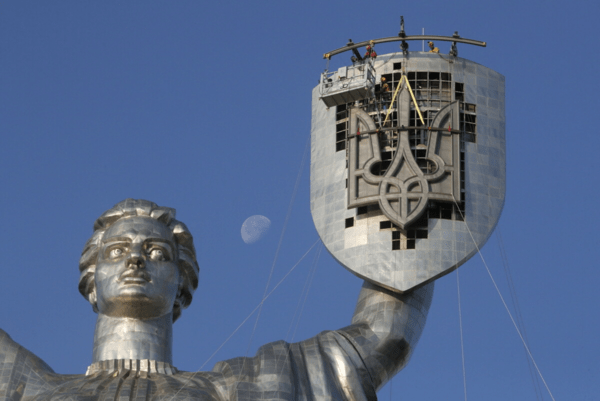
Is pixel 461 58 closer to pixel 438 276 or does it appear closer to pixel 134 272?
pixel 438 276

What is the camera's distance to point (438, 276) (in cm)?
2866

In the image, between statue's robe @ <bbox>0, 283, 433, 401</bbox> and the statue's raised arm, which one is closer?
statue's robe @ <bbox>0, 283, 433, 401</bbox>

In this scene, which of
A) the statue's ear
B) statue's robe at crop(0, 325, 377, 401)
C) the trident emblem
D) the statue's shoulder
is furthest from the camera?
the statue's ear

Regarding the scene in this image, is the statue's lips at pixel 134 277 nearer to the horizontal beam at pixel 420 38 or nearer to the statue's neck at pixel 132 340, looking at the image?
the statue's neck at pixel 132 340

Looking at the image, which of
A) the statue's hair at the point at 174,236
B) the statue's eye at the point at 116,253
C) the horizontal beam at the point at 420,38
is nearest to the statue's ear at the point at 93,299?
the statue's hair at the point at 174,236

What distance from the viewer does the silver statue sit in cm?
2758

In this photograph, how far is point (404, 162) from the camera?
1157 inches

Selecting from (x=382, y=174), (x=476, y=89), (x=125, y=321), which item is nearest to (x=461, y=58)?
(x=476, y=89)

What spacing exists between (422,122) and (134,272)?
20.4 feet

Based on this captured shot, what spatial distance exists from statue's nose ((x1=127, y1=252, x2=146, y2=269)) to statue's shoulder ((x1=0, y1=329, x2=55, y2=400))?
2.44 m

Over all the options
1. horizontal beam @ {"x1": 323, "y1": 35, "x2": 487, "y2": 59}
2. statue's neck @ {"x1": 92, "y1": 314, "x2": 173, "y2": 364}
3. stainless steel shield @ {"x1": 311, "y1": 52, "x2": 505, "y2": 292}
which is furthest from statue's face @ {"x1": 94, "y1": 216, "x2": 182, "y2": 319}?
horizontal beam @ {"x1": 323, "y1": 35, "x2": 487, "y2": 59}

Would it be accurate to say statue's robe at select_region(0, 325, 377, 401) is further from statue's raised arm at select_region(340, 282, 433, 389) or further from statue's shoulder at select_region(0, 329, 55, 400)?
statue's raised arm at select_region(340, 282, 433, 389)

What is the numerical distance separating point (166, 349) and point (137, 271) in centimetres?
153

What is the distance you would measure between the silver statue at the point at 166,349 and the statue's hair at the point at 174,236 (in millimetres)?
26
